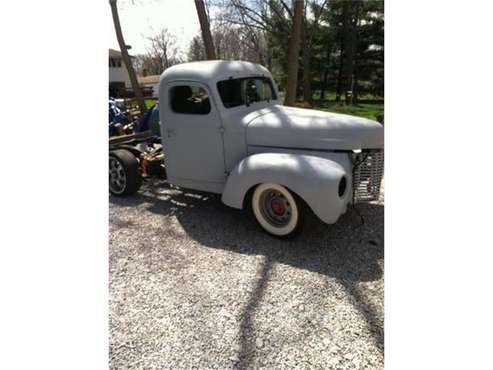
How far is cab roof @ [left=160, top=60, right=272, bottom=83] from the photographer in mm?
4359

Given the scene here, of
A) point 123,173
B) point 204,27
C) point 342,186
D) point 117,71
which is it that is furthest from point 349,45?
point 117,71

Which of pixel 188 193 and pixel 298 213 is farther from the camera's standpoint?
pixel 188 193

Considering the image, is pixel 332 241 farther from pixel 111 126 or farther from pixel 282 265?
pixel 111 126

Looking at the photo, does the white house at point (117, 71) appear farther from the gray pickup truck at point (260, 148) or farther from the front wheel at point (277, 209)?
the front wheel at point (277, 209)

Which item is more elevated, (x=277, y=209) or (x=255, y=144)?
(x=255, y=144)

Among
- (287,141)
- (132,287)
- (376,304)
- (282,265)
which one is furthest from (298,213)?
(132,287)

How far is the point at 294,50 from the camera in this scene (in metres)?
7.54

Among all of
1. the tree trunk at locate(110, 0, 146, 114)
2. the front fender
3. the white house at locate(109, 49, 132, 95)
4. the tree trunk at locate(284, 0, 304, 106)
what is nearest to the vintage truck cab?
the front fender

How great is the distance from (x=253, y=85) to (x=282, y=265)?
8.40ft

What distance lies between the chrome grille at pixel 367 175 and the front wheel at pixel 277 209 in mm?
762

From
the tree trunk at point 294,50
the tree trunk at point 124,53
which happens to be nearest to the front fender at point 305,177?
the tree trunk at point 294,50

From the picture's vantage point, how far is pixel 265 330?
2627mm

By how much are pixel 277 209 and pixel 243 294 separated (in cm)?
120

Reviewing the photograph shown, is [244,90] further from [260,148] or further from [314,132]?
[314,132]
